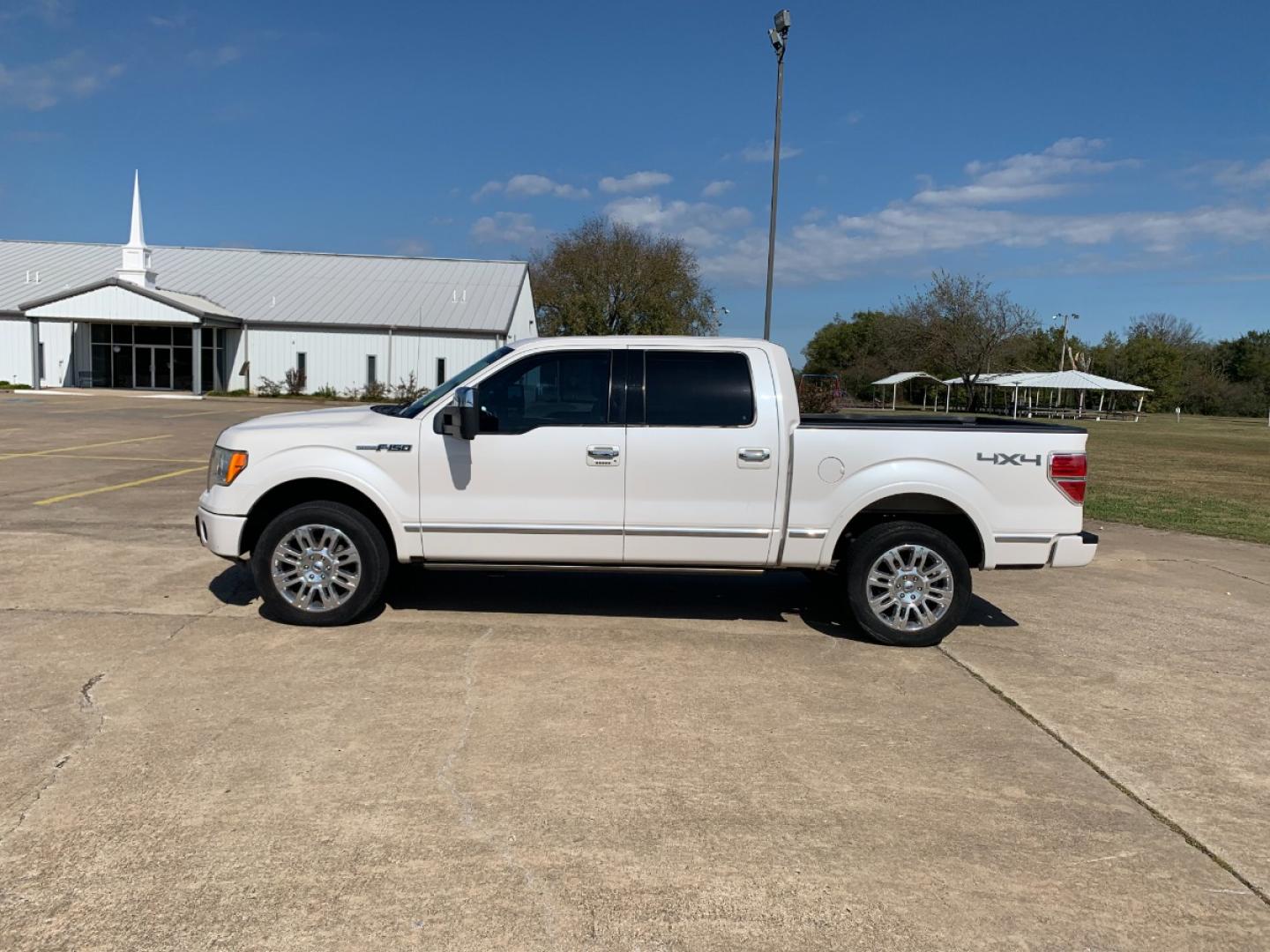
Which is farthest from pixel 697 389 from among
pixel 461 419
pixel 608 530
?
pixel 461 419

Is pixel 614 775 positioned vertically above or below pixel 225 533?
below

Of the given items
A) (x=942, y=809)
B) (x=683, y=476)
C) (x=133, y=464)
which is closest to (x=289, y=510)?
(x=683, y=476)

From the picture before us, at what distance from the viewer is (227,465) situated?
20.6 ft

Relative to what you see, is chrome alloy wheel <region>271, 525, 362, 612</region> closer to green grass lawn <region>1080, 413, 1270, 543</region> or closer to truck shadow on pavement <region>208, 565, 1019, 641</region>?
→ truck shadow on pavement <region>208, 565, 1019, 641</region>

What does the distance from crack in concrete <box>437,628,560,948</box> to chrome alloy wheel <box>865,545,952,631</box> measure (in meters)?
2.72

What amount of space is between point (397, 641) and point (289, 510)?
3.78 ft

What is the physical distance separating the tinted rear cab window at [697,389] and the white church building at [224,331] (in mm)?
38764

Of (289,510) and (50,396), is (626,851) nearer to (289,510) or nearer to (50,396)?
(289,510)

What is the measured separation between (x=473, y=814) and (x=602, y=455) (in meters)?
2.87

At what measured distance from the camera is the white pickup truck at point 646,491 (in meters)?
6.19

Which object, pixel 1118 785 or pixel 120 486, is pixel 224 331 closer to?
Result: pixel 120 486

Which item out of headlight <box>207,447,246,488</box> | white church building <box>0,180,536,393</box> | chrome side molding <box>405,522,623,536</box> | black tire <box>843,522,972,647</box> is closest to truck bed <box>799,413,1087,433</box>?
black tire <box>843,522,972,647</box>

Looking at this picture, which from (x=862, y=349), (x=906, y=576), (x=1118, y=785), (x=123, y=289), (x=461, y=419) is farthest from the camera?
(x=862, y=349)

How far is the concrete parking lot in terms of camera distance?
3.14m
